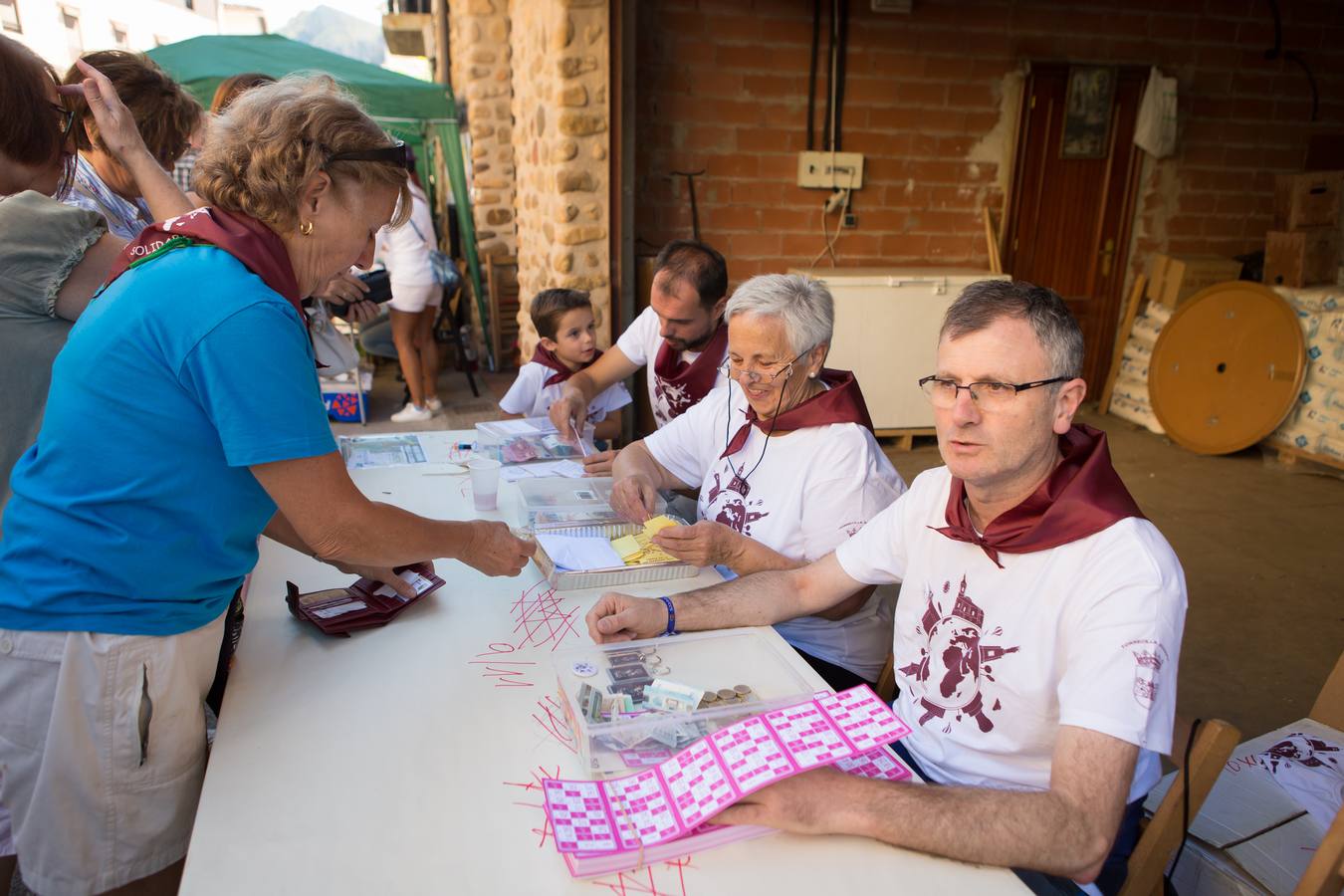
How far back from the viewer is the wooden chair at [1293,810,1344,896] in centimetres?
125

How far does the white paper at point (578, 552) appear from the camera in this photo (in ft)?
6.72

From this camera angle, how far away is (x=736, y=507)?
7.78ft

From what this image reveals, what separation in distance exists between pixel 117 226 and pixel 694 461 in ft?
5.87

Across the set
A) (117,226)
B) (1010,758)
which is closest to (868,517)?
(1010,758)

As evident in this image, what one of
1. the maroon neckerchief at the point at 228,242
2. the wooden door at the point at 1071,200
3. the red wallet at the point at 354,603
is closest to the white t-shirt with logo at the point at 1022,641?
the red wallet at the point at 354,603

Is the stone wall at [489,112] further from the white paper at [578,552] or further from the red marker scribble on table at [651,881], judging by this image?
the red marker scribble on table at [651,881]

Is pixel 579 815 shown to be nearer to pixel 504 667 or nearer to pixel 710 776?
pixel 710 776

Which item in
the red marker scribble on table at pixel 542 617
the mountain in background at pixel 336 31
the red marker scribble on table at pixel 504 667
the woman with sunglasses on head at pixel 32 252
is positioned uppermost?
the mountain in background at pixel 336 31

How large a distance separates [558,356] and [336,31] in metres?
60.4

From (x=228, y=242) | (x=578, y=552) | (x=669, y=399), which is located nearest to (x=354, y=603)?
(x=578, y=552)

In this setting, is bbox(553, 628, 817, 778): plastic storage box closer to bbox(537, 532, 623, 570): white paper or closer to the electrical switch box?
bbox(537, 532, 623, 570): white paper

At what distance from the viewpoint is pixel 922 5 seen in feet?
18.5

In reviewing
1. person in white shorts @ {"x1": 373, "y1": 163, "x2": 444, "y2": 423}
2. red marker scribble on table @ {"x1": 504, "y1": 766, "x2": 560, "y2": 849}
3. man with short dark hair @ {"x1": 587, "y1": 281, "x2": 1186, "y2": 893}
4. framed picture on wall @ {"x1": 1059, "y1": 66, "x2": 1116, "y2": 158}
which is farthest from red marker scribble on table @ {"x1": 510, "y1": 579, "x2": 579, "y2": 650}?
framed picture on wall @ {"x1": 1059, "y1": 66, "x2": 1116, "y2": 158}

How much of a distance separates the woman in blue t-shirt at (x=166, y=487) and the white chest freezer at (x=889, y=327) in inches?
Result: 176
